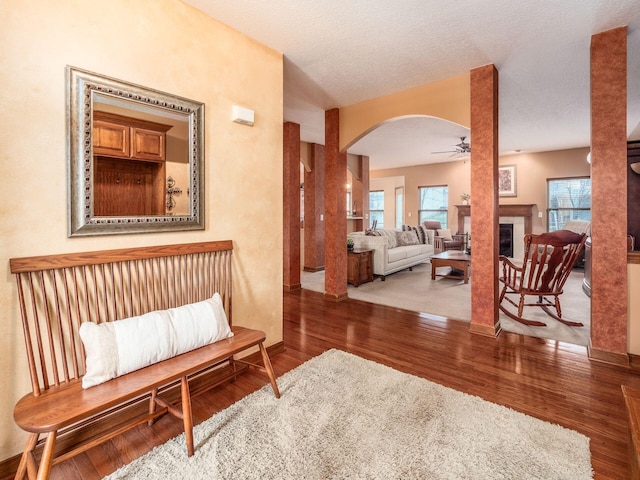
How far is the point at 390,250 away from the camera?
6.33 meters

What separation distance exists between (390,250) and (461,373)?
3.95 metres

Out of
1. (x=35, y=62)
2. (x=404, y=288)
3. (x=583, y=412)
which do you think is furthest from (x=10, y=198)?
(x=404, y=288)

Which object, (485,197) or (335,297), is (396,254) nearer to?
(335,297)

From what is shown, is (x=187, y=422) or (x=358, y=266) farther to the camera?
(x=358, y=266)

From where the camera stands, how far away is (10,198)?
154cm

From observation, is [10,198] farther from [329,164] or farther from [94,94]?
[329,164]

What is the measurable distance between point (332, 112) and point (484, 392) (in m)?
3.87

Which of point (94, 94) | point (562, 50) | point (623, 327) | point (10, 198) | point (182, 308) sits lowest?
point (623, 327)

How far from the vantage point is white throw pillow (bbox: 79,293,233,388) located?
61.6 inches

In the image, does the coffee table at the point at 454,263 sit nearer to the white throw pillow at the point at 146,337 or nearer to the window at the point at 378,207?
the white throw pillow at the point at 146,337

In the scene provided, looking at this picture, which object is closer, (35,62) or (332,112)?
(35,62)

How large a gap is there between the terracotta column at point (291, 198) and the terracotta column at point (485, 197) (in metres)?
2.84

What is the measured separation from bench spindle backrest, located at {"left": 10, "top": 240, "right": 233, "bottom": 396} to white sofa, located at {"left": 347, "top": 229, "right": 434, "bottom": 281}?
3.99m

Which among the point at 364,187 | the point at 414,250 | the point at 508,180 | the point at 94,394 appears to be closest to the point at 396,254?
the point at 414,250
